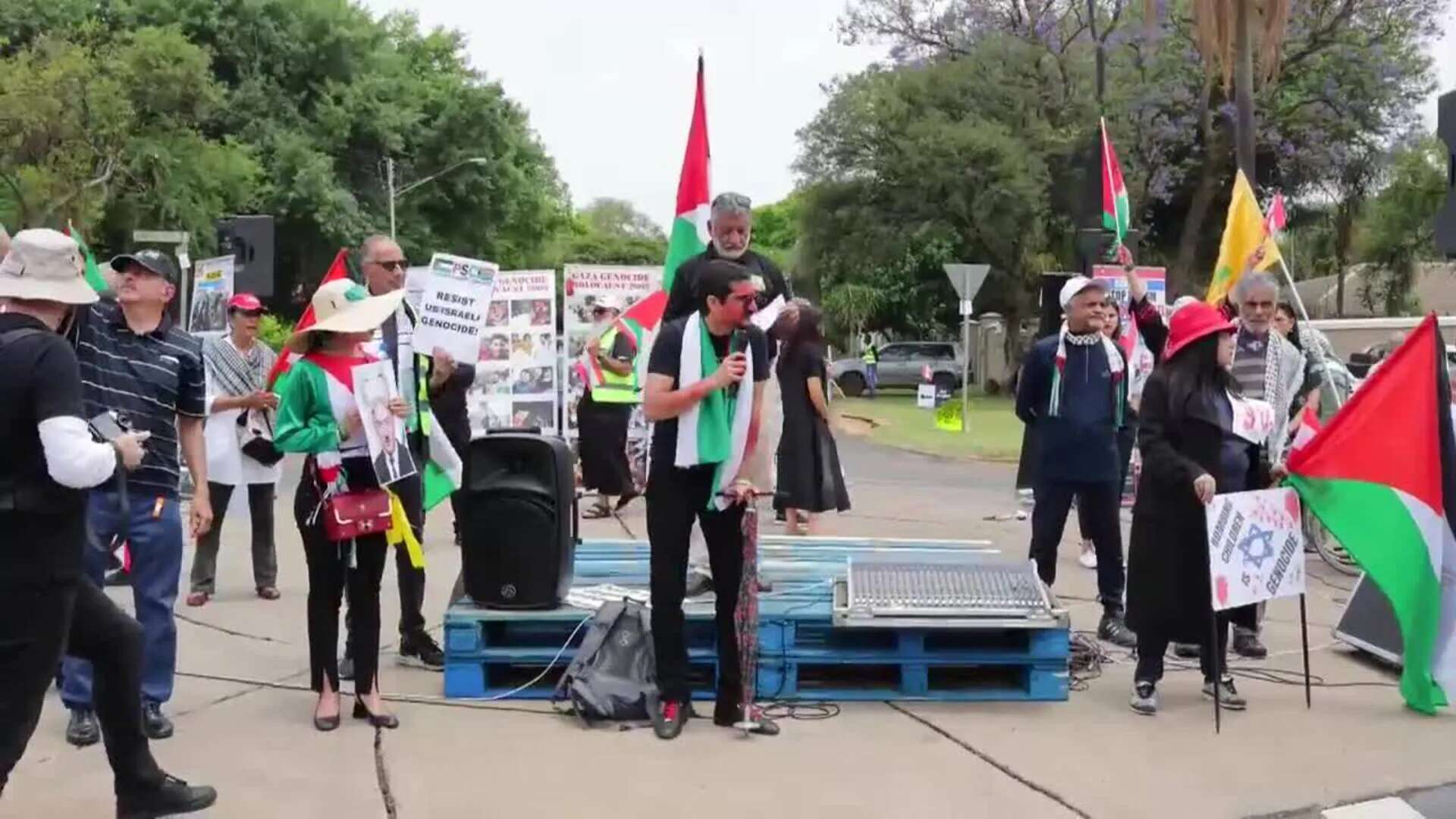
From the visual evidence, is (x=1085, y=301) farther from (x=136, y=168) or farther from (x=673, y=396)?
(x=136, y=168)

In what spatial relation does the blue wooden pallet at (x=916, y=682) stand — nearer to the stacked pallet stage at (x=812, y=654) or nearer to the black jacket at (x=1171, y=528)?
the stacked pallet stage at (x=812, y=654)

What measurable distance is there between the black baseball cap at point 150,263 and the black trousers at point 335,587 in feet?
3.01

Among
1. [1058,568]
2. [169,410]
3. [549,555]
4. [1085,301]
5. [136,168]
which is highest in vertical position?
[136,168]

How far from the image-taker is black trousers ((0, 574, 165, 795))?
3785 millimetres

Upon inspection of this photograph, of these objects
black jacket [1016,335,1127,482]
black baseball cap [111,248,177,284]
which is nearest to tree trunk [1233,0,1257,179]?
black jacket [1016,335,1127,482]

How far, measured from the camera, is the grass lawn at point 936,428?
21266mm

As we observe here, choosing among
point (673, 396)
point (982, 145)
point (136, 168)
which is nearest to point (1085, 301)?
point (673, 396)

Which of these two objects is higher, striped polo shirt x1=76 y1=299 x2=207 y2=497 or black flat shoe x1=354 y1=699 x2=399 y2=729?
striped polo shirt x1=76 y1=299 x2=207 y2=497

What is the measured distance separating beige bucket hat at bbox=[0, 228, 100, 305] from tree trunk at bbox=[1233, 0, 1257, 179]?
15.0 metres

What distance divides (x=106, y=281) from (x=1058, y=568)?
20.7 feet

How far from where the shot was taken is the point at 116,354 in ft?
17.3

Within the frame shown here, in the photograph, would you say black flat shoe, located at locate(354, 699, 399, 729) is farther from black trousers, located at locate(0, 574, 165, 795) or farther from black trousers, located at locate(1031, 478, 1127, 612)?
black trousers, located at locate(1031, 478, 1127, 612)

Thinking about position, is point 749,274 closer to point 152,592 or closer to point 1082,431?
point 1082,431

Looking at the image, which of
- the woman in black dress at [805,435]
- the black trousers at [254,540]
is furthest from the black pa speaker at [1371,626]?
the black trousers at [254,540]
